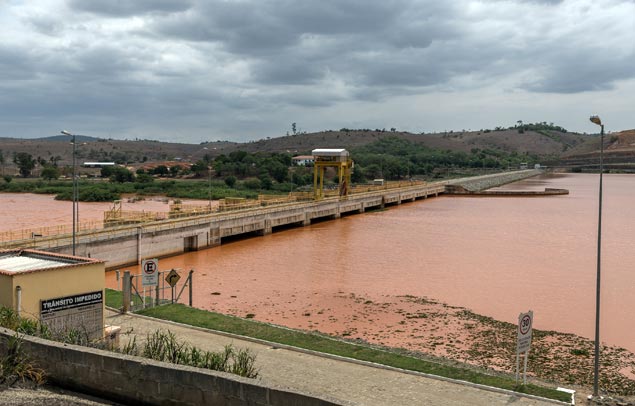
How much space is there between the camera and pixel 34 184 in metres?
99.9

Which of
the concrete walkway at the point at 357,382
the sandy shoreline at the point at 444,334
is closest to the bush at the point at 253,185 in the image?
the sandy shoreline at the point at 444,334

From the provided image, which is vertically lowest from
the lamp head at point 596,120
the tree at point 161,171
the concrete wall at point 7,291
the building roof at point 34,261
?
the concrete wall at point 7,291

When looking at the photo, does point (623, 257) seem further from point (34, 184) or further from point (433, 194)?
point (34, 184)

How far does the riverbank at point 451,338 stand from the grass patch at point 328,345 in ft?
0.11

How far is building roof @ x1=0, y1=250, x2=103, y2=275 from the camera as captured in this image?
12273 millimetres

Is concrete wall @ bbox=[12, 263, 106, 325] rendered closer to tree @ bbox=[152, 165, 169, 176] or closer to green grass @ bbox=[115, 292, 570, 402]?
green grass @ bbox=[115, 292, 570, 402]

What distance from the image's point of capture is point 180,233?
3591 cm

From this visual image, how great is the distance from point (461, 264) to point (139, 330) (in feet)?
72.6

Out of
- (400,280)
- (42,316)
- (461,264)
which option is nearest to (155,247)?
(400,280)

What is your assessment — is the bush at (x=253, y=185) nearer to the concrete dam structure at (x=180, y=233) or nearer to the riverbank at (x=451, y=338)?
the concrete dam structure at (x=180, y=233)

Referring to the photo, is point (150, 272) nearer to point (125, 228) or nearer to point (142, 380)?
point (142, 380)

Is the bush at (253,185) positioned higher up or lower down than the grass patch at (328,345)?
higher up

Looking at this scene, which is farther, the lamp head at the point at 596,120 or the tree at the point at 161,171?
the tree at the point at 161,171

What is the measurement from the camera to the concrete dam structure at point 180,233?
28547 mm
